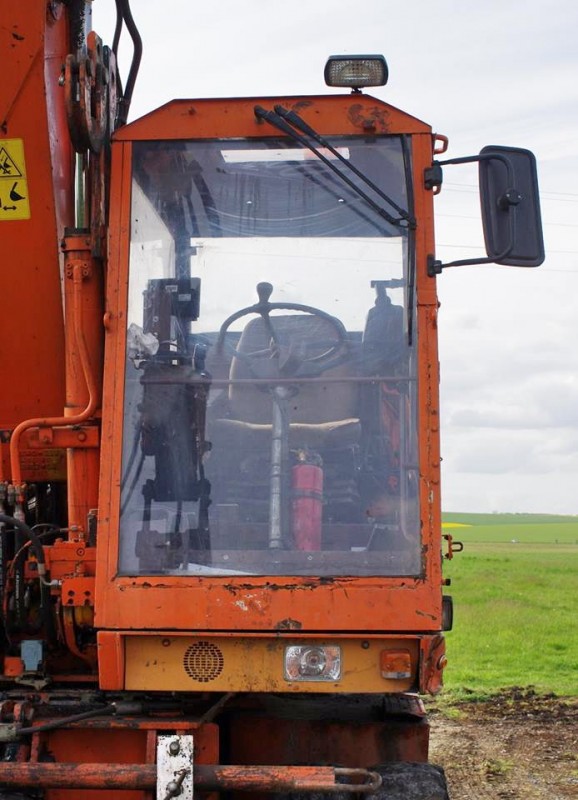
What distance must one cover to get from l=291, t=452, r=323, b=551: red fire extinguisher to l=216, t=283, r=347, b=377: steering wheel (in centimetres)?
34

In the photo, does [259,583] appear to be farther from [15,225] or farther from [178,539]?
[15,225]

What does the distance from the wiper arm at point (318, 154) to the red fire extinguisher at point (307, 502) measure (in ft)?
3.18

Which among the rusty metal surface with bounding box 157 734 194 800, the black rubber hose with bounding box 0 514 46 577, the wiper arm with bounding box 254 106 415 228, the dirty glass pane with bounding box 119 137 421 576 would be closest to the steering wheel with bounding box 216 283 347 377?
the dirty glass pane with bounding box 119 137 421 576

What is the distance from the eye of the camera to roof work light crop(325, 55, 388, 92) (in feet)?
15.2

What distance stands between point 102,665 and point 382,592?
3.40ft

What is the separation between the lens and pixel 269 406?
4.50 meters

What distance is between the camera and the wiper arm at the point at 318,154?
4.58m

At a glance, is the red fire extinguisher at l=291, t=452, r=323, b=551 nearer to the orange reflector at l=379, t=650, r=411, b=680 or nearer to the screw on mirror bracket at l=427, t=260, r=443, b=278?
the orange reflector at l=379, t=650, r=411, b=680

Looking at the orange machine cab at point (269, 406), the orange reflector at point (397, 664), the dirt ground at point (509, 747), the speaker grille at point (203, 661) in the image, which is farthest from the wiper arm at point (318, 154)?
the dirt ground at point (509, 747)

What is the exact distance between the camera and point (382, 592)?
13.9ft

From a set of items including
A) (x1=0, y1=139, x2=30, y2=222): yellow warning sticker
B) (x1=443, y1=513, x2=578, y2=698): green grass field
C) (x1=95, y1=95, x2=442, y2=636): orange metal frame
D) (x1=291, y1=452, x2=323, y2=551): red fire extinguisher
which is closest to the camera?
(x1=95, y1=95, x2=442, y2=636): orange metal frame

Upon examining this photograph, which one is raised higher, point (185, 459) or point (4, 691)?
point (185, 459)

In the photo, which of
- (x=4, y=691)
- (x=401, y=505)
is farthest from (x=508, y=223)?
(x=4, y=691)

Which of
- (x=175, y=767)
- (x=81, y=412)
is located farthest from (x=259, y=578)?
(x=81, y=412)
